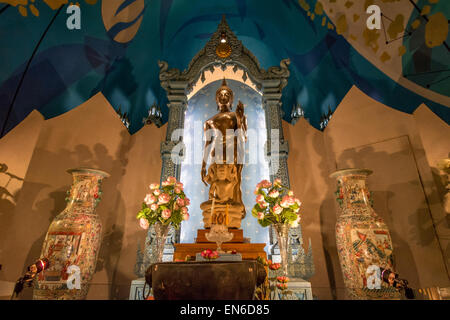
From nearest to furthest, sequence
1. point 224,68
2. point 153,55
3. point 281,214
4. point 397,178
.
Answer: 1. point 281,214
2. point 397,178
3. point 224,68
4. point 153,55

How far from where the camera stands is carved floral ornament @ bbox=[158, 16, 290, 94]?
495 cm

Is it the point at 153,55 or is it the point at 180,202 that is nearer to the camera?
the point at 180,202

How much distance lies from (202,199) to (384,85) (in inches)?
159

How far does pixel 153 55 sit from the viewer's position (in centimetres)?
539

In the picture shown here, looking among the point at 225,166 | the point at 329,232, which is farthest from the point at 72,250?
the point at 329,232

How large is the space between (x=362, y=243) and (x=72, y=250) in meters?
3.53

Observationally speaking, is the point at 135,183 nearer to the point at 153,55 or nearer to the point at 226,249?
the point at 226,249

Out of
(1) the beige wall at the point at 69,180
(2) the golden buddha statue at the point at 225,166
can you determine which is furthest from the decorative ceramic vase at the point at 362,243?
(1) the beige wall at the point at 69,180

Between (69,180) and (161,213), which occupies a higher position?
(69,180)

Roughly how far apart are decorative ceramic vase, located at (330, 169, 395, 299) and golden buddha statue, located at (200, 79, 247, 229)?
4.72ft

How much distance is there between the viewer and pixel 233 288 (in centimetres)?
97

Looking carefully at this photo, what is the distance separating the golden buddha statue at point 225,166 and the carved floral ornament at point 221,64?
1.05m
